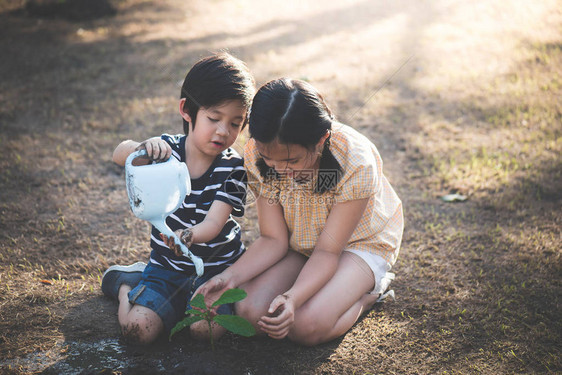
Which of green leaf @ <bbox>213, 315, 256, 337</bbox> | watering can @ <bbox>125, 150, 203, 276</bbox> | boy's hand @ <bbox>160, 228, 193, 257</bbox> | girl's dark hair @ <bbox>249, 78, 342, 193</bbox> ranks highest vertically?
girl's dark hair @ <bbox>249, 78, 342, 193</bbox>

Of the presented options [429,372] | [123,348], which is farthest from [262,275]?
[429,372]

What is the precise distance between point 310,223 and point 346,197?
0.28 m

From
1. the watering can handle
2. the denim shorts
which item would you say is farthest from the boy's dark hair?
the denim shorts

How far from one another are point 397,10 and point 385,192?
19.2 ft

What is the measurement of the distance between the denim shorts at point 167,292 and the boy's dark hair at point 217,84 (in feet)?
2.54

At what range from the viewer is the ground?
202cm

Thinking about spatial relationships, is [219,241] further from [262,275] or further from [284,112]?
[284,112]

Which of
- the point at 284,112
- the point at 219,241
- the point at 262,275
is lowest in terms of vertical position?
the point at 262,275

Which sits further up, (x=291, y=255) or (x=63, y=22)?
(x=63, y=22)

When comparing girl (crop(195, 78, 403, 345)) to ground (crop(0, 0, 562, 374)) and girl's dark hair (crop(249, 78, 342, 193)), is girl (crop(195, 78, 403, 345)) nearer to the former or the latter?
girl's dark hair (crop(249, 78, 342, 193))

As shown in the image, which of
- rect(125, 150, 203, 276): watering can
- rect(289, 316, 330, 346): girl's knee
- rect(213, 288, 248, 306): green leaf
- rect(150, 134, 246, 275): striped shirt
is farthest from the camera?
rect(150, 134, 246, 275): striped shirt

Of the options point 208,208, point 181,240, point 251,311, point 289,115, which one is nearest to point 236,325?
point 251,311

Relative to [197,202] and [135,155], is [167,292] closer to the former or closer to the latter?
[197,202]

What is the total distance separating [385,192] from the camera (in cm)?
232
